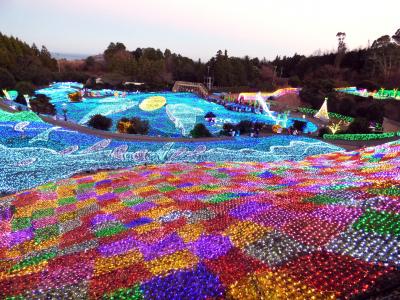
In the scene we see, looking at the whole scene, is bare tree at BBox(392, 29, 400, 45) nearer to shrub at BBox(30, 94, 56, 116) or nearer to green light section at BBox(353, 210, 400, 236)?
shrub at BBox(30, 94, 56, 116)

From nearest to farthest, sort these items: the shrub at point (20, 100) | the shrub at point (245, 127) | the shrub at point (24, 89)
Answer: the shrub at point (245, 127) → the shrub at point (20, 100) → the shrub at point (24, 89)

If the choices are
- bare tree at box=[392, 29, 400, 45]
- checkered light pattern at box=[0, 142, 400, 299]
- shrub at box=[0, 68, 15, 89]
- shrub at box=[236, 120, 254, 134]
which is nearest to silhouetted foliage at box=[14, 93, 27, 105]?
shrub at box=[0, 68, 15, 89]

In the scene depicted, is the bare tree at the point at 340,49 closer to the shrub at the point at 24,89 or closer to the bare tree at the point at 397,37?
the bare tree at the point at 397,37

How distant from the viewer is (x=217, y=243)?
6.68m

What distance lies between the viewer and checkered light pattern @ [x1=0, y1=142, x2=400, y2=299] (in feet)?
16.7

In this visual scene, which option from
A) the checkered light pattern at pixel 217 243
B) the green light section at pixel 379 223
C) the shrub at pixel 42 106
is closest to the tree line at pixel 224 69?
the shrub at pixel 42 106

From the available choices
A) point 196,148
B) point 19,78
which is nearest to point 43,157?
point 196,148

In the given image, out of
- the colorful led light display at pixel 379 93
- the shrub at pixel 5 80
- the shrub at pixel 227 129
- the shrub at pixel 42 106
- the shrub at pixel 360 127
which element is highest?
the shrub at pixel 5 80

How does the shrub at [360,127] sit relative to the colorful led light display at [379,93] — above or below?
below

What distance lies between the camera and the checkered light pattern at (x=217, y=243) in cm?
509

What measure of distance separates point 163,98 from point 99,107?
8.76 metres

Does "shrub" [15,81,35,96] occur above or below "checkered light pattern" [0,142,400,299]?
above

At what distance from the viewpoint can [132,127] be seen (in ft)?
103

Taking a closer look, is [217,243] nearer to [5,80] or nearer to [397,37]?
[5,80]
